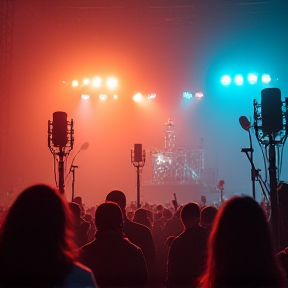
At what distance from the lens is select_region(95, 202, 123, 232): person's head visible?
3.34m

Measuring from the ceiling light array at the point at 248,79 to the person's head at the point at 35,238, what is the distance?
20396 millimetres

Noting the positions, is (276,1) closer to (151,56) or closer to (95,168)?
(151,56)

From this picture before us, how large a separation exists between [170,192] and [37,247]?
862 inches

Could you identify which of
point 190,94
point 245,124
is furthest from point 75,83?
point 245,124

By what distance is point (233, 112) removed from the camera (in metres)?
24.2

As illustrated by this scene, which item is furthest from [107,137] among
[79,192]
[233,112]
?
[233,112]

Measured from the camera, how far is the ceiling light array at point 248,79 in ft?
69.4

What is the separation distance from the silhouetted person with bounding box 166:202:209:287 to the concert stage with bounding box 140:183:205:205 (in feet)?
63.1

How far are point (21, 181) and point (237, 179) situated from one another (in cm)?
1291

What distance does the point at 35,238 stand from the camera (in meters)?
1.99

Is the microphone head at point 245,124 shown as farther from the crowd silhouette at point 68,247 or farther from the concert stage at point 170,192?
the concert stage at point 170,192

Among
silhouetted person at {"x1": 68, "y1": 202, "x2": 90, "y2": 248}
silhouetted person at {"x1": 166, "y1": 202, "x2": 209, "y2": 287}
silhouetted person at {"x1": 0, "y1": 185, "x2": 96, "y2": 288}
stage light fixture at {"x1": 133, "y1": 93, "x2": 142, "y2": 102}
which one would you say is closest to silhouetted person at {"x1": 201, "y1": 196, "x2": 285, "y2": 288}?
silhouetted person at {"x1": 0, "y1": 185, "x2": 96, "y2": 288}

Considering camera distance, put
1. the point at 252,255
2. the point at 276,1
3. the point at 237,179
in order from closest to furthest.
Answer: the point at 252,255 < the point at 276,1 < the point at 237,179

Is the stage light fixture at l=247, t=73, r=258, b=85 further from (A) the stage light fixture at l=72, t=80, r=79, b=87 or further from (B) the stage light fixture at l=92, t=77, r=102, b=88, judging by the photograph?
(A) the stage light fixture at l=72, t=80, r=79, b=87
